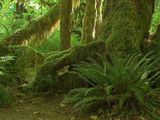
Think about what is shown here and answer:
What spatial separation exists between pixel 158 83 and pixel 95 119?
1.95 meters

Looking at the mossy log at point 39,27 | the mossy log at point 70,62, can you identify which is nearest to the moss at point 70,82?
the mossy log at point 70,62

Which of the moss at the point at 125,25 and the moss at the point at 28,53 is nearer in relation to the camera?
the moss at the point at 125,25

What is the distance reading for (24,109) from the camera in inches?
152

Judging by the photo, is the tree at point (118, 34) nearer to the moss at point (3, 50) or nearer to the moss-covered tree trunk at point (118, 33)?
the moss-covered tree trunk at point (118, 33)

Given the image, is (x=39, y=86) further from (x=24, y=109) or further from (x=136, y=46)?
(x=136, y=46)

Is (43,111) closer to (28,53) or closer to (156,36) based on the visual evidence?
(156,36)

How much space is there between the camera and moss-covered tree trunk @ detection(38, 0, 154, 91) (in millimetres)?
4297

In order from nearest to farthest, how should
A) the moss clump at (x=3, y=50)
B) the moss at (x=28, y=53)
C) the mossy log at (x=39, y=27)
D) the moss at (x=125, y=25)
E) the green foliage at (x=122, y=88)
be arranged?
the green foliage at (x=122, y=88)
the moss at (x=125, y=25)
the moss clump at (x=3, y=50)
the moss at (x=28, y=53)
the mossy log at (x=39, y=27)

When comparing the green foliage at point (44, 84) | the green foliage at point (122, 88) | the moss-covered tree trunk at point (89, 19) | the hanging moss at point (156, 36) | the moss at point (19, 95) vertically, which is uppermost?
the moss-covered tree trunk at point (89, 19)

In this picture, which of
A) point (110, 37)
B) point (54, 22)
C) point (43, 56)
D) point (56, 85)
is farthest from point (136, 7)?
point (54, 22)

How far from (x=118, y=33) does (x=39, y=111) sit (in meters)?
2.74

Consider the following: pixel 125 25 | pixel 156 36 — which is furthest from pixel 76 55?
pixel 156 36

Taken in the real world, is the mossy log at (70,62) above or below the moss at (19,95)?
above

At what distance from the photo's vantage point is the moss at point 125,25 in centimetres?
425
